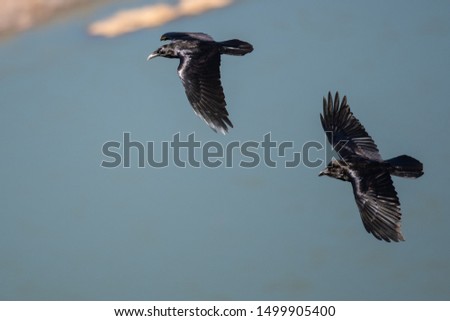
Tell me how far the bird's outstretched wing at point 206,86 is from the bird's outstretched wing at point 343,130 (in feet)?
10.00

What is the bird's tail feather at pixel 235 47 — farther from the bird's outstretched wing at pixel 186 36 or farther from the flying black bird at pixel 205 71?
the bird's outstretched wing at pixel 186 36

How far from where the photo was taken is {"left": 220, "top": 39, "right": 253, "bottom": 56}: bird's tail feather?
27.6m

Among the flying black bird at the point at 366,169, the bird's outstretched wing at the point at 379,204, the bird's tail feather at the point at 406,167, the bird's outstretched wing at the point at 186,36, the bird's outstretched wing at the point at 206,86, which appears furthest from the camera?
the bird's outstretched wing at the point at 186,36

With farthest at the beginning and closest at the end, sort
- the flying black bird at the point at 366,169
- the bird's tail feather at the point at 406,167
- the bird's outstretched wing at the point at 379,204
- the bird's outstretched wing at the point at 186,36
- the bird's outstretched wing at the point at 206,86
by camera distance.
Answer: the bird's outstretched wing at the point at 186,36 → the bird's outstretched wing at the point at 206,86 → the bird's tail feather at the point at 406,167 → the flying black bird at the point at 366,169 → the bird's outstretched wing at the point at 379,204

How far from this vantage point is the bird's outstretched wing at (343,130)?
2875 cm

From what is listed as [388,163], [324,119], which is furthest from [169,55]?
[388,163]

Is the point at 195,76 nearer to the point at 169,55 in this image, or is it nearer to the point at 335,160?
the point at 169,55

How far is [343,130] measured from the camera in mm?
28844

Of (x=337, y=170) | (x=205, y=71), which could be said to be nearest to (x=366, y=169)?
(x=337, y=170)

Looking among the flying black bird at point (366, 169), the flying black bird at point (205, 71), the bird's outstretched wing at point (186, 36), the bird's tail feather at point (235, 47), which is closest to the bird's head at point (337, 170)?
the flying black bird at point (366, 169)

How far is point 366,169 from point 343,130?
1410 mm

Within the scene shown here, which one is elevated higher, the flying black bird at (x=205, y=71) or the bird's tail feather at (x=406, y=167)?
the flying black bird at (x=205, y=71)
